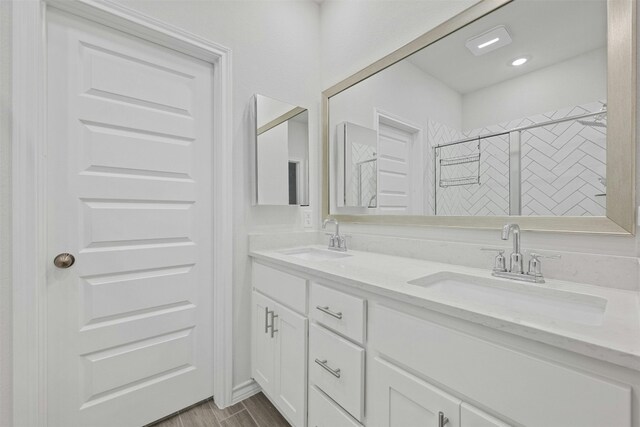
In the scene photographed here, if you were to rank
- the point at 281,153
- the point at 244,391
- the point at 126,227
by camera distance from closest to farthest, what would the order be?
the point at 126,227 < the point at 244,391 < the point at 281,153

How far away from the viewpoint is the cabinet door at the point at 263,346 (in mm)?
1501

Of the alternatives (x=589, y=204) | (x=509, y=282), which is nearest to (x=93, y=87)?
(x=509, y=282)

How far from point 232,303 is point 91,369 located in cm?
68

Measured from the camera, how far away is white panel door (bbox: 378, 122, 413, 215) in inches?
60.8

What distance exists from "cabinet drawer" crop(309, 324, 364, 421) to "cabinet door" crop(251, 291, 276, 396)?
362 mm

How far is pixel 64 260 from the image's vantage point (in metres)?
1.25

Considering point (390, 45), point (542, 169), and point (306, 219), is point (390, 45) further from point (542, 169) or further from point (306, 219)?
point (306, 219)

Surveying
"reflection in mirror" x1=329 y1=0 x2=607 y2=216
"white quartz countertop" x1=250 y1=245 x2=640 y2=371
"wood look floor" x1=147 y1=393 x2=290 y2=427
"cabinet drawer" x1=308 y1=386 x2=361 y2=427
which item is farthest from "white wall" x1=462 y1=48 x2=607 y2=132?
"wood look floor" x1=147 y1=393 x2=290 y2=427

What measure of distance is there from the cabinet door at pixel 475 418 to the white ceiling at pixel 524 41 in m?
1.19

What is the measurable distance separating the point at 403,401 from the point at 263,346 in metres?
0.94

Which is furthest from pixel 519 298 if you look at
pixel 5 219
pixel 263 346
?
pixel 5 219

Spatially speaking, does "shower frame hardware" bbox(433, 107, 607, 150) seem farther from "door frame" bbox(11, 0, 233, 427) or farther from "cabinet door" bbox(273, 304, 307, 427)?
"door frame" bbox(11, 0, 233, 427)

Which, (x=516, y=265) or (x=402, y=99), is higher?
(x=402, y=99)

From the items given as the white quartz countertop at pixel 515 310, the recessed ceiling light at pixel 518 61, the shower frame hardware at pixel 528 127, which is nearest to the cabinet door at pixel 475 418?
the white quartz countertop at pixel 515 310
